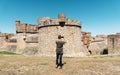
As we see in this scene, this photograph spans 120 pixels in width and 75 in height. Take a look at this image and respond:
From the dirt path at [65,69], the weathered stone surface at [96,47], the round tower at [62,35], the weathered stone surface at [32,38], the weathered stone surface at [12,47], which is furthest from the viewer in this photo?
the weathered stone surface at [12,47]

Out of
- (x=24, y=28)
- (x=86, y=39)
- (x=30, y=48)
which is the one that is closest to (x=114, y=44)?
(x=86, y=39)

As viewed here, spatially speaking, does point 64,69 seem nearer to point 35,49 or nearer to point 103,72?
point 103,72

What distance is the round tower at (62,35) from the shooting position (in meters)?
24.6

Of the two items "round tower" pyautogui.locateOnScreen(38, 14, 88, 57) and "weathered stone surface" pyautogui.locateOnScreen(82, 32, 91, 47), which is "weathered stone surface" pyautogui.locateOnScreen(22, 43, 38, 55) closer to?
"weathered stone surface" pyautogui.locateOnScreen(82, 32, 91, 47)

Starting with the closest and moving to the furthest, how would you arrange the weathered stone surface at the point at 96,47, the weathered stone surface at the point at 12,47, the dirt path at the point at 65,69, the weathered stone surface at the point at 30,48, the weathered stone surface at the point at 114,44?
the dirt path at the point at 65,69, the weathered stone surface at the point at 114,44, the weathered stone surface at the point at 30,48, the weathered stone surface at the point at 96,47, the weathered stone surface at the point at 12,47

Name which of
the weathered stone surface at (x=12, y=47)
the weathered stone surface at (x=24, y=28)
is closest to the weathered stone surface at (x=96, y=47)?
the weathered stone surface at (x=24, y=28)

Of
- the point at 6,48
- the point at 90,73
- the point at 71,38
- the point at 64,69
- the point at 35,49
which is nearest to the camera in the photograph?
the point at 90,73

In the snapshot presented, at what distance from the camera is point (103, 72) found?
1245cm

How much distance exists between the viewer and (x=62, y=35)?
80.4 feet

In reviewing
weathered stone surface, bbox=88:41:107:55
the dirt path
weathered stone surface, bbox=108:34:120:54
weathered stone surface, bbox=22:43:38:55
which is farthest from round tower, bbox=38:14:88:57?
weathered stone surface, bbox=88:41:107:55

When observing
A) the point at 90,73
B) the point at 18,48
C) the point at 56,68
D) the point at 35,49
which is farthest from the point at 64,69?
the point at 18,48

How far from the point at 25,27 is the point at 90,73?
29.9 meters

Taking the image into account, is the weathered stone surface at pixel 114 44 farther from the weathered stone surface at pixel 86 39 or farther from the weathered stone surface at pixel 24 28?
the weathered stone surface at pixel 24 28

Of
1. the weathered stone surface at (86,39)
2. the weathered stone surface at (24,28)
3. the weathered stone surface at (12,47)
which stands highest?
the weathered stone surface at (24,28)
